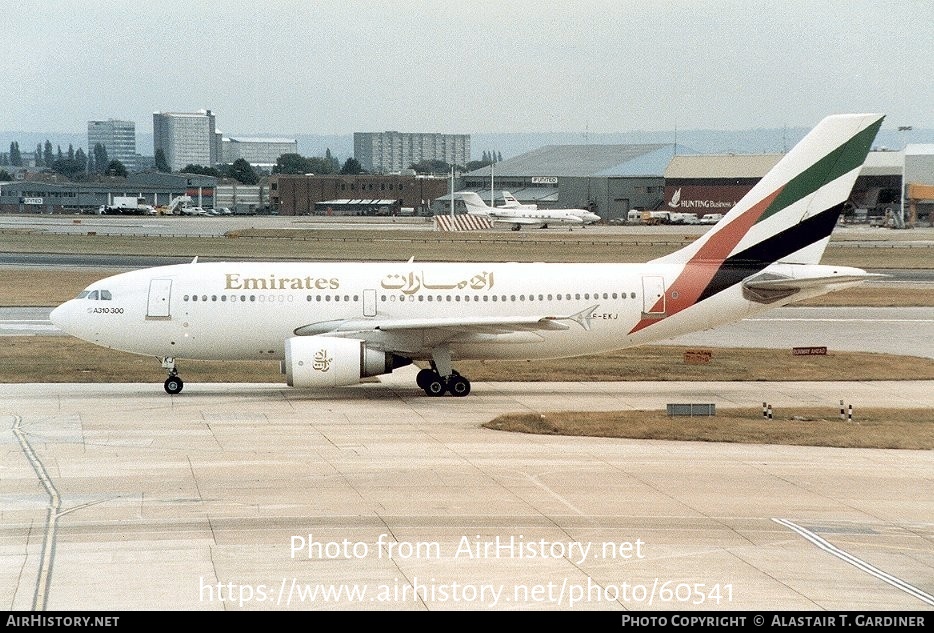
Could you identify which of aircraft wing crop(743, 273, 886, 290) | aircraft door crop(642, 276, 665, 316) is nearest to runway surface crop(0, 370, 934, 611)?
aircraft door crop(642, 276, 665, 316)

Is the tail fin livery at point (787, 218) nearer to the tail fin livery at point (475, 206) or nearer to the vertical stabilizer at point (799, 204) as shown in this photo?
the vertical stabilizer at point (799, 204)

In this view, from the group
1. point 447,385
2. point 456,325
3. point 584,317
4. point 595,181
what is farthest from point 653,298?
point 595,181

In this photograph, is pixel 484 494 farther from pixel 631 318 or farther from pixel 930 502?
pixel 631 318

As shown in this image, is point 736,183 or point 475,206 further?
point 736,183

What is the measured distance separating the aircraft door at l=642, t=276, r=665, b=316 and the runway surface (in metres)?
7.19

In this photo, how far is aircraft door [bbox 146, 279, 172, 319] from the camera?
36.4 m

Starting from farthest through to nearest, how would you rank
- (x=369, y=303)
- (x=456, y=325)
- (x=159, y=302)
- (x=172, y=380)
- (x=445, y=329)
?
1. (x=369, y=303)
2. (x=172, y=380)
3. (x=159, y=302)
4. (x=445, y=329)
5. (x=456, y=325)

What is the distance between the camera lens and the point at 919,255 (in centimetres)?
9406

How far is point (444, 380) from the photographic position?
37.4 meters

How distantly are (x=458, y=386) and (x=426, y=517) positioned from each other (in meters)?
15.9

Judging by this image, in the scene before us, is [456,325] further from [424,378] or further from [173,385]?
[173,385]

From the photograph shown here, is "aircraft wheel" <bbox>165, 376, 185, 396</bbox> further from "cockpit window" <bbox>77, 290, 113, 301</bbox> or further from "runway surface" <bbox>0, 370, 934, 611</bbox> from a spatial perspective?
"cockpit window" <bbox>77, 290, 113, 301</bbox>

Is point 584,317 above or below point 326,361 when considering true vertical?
above

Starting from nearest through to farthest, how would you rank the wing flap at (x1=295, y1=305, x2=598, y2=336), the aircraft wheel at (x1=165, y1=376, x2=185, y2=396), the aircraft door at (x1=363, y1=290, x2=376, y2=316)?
the wing flap at (x1=295, y1=305, x2=598, y2=336)
the aircraft wheel at (x1=165, y1=376, x2=185, y2=396)
the aircraft door at (x1=363, y1=290, x2=376, y2=316)
